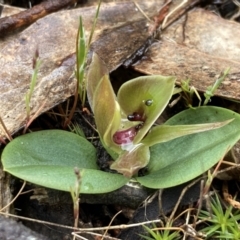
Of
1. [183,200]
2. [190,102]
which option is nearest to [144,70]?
[190,102]

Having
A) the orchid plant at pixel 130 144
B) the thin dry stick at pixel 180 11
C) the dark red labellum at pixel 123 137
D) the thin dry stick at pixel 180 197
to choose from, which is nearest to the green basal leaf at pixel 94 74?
the orchid plant at pixel 130 144

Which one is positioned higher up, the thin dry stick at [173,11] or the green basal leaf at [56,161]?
the thin dry stick at [173,11]

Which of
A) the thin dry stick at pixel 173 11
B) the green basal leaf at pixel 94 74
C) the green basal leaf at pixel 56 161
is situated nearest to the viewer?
the green basal leaf at pixel 56 161

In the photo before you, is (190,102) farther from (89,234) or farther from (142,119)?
(89,234)

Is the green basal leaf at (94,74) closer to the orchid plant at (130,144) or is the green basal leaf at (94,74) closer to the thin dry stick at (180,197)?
the orchid plant at (130,144)

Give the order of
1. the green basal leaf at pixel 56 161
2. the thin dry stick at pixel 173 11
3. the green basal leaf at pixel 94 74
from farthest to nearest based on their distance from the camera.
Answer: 1. the thin dry stick at pixel 173 11
2. the green basal leaf at pixel 94 74
3. the green basal leaf at pixel 56 161

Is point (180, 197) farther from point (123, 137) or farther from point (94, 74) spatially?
point (94, 74)

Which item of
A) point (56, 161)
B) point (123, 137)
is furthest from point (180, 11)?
point (56, 161)
